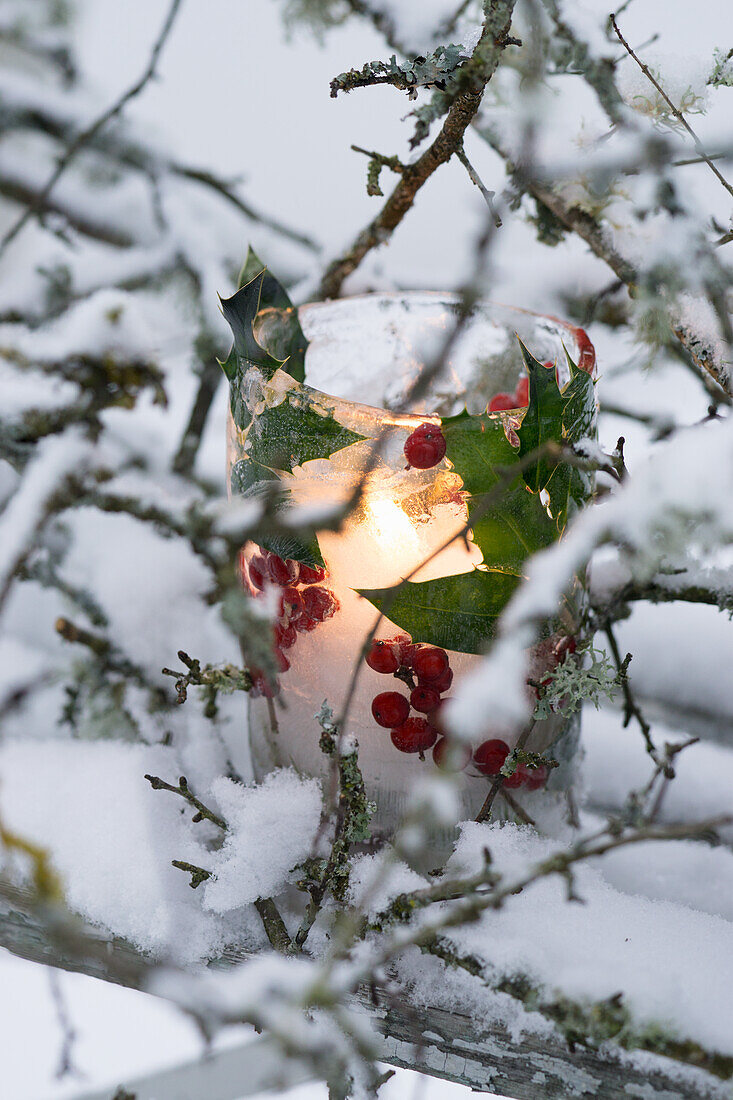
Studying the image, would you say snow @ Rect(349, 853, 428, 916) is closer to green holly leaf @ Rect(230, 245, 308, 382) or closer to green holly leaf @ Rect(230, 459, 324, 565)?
green holly leaf @ Rect(230, 459, 324, 565)

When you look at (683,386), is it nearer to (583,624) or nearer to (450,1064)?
(583,624)

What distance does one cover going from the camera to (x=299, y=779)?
0.36 m

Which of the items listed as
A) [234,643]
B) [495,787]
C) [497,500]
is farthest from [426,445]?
[234,643]

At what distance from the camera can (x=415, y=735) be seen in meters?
0.32

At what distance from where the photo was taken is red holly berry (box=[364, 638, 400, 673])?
0.32 m

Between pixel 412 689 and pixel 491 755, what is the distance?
4 centimetres

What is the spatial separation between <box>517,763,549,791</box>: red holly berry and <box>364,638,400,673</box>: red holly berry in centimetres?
8

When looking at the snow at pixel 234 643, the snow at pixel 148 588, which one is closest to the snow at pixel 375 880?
the snow at pixel 234 643

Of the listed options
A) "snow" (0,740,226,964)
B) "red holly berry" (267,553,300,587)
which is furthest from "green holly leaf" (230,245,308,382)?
"snow" (0,740,226,964)

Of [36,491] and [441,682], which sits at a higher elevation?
[36,491]

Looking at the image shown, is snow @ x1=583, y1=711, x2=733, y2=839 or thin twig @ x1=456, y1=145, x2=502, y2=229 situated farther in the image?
snow @ x1=583, y1=711, x2=733, y2=839

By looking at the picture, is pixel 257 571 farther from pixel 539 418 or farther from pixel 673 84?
pixel 673 84

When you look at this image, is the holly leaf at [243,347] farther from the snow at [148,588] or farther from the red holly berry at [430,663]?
the snow at [148,588]

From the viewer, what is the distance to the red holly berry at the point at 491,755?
33 cm
